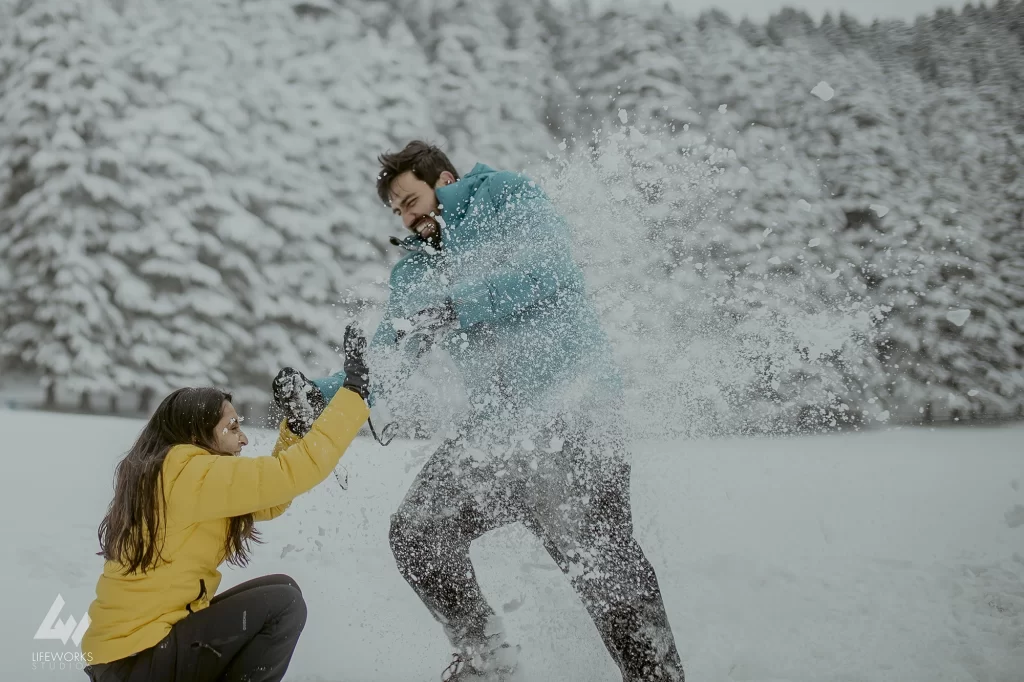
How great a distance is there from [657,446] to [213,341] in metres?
10.1

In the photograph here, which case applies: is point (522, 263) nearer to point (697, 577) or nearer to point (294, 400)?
point (294, 400)

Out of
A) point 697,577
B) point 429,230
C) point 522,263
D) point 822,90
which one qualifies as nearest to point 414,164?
point 429,230

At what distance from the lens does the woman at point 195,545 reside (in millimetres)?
1896

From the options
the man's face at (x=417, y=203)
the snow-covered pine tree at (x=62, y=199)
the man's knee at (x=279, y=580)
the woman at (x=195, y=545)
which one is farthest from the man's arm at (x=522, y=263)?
the snow-covered pine tree at (x=62, y=199)

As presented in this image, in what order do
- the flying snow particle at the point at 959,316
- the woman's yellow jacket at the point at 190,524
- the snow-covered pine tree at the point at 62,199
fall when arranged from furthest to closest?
the snow-covered pine tree at the point at 62,199, the flying snow particle at the point at 959,316, the woman's yellow jacket at the point at 190,524

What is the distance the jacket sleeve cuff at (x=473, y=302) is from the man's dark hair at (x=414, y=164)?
51 cm

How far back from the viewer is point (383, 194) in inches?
105

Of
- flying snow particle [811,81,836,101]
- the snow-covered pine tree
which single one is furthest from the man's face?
the snow-covered pine tree

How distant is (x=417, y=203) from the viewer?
8.51 ft

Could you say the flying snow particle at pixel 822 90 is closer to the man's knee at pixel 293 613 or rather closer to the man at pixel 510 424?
the man at pixel 510 424

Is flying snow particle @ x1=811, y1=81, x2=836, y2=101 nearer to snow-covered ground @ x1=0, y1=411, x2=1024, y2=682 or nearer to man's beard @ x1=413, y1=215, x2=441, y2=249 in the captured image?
snow-covered ground @ x1=0, y1=411, x2=1024, y2=682

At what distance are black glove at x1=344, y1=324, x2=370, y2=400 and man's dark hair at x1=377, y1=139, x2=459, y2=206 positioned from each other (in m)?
0.64

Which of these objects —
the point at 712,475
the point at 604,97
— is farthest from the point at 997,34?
the point at 712,475

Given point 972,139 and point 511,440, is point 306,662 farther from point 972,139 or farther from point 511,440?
point 972,139
